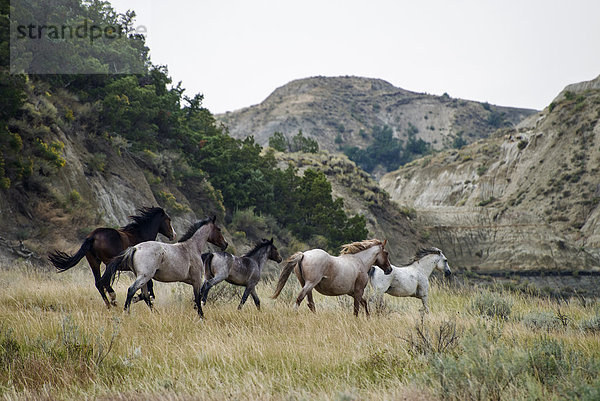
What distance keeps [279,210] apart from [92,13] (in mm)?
22356

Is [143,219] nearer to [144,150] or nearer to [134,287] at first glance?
[134,287]

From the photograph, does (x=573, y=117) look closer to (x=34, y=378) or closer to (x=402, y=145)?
(x=34, y=378)

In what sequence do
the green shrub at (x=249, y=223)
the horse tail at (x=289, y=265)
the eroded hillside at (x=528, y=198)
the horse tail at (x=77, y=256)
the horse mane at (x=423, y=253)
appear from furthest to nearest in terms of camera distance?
the eroded hillside at (x=528, y=198) → the green shrub at (x=249, y=223) → the horse mane at (x=423, y=253) → the horse tail at (x=77, y=256) → the horse tail at (x=289, y=265)

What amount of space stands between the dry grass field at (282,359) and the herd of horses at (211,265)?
25.8 inches

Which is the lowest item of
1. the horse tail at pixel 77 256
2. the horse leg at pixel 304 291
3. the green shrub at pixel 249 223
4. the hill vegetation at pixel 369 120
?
the green shrub at pixel 249 223

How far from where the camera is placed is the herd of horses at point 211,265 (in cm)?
799

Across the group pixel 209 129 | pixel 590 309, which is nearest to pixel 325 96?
pixel 209 129

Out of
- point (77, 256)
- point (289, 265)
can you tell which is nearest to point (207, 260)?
point (289, 265)

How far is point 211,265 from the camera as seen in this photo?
936 centimetres

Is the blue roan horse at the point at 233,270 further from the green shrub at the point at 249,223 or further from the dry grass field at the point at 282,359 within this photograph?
the green shrub at the point at 249,223

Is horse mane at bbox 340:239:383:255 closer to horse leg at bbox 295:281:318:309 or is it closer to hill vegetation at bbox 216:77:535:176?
horse leg at bbox 295:281:318:309

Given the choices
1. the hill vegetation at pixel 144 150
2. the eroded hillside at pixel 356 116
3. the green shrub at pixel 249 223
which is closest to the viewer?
the hill vegetation at pixel 144 150

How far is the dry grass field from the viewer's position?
172 inches

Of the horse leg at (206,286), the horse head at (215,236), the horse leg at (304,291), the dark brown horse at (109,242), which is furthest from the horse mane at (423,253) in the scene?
the dark brown horse at (109,242)
